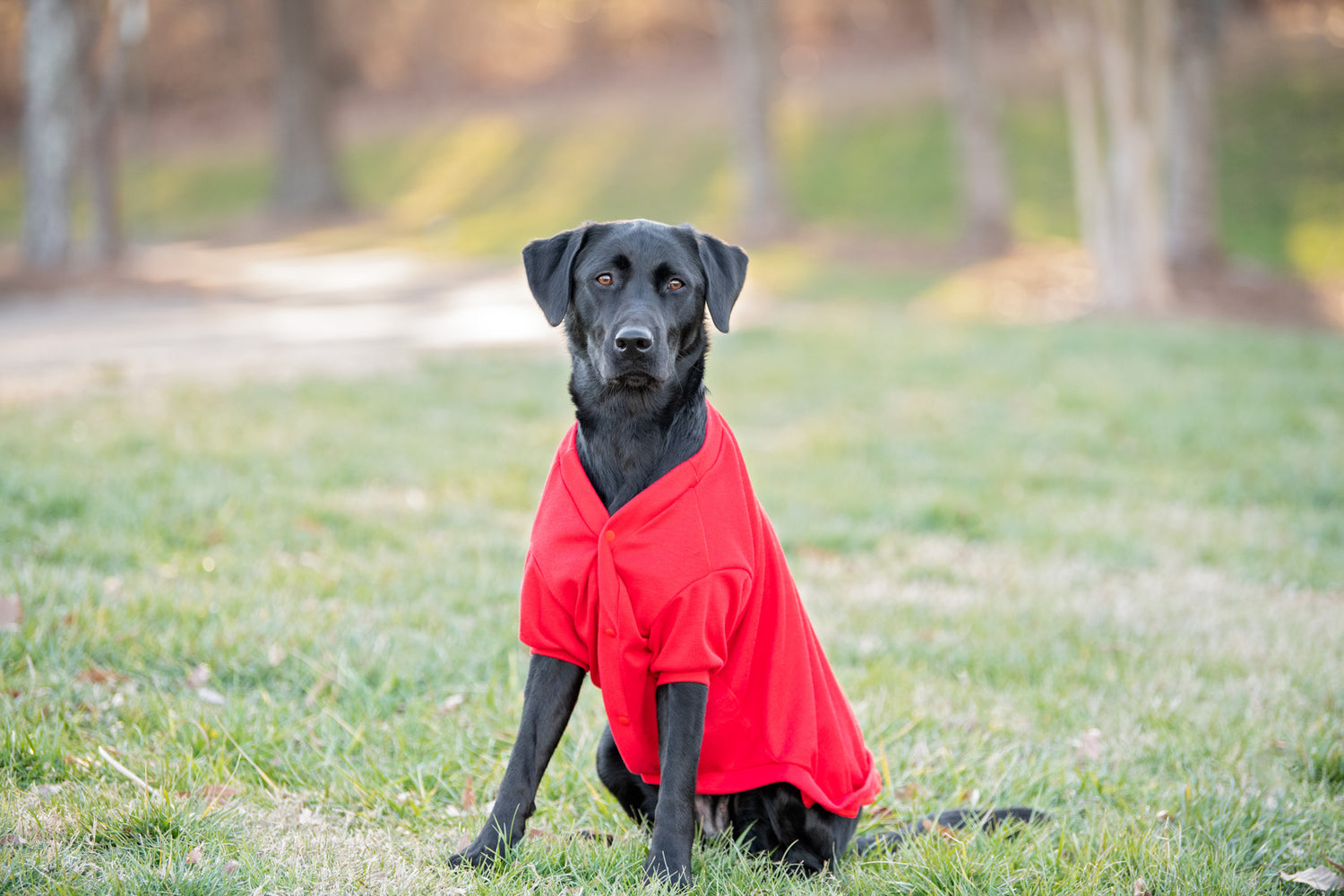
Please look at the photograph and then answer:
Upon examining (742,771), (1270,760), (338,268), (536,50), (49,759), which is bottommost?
(1270,760)

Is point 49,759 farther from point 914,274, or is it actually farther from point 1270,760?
point 914,274

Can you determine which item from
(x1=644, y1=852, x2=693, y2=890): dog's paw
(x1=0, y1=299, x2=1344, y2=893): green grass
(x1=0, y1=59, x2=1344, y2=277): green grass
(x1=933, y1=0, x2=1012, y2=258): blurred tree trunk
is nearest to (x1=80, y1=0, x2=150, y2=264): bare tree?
(x1=0, y1=59, x2=1344, y2=277): green grass

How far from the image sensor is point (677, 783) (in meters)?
2.75

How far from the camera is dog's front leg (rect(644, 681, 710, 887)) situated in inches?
108

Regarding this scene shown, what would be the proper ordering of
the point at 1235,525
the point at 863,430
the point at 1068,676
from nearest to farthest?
1. the point at 1068,676
2. the point at 1235,525
3. the point at 863,430

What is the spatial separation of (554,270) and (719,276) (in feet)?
1.66

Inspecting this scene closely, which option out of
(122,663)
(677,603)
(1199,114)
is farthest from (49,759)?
(1199,114)

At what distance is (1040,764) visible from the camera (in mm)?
3570

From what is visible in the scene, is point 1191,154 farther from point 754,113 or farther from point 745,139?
point 745,139

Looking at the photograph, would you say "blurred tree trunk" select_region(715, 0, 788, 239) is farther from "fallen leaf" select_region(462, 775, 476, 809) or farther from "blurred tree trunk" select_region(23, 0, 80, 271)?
"fallen leaf" select_region(462, 775, 476, 809)

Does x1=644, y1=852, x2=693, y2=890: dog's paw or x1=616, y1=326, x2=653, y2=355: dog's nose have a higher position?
x1=616, y1=326, x2=653, y2=355: dog's nose

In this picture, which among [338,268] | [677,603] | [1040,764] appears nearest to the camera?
[677,603]

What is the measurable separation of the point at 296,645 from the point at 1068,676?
3058mm

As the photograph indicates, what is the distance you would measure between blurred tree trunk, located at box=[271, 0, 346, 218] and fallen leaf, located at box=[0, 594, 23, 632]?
91.6 feet
